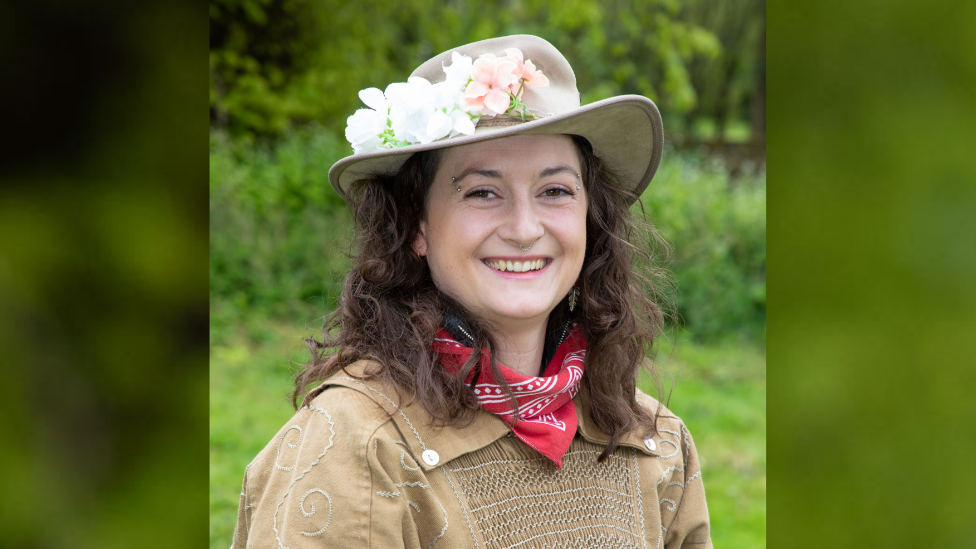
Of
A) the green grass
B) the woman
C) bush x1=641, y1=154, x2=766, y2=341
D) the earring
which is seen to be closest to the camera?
the woman

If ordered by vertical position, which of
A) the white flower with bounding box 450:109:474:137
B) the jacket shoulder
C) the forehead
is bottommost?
the jacket shoulder

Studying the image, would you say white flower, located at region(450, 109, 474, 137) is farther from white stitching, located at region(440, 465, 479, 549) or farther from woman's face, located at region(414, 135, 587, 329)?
white stitching, located at region(440, 465, 479, 549)

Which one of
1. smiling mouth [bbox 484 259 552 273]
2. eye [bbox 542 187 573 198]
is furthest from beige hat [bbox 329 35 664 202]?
smiling mouth [bbox 484 259 552 273]

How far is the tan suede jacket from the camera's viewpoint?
1.49 m

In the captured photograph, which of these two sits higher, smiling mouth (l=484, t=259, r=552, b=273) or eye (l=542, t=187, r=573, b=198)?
eye (l=542, t=187, r=573, b=198)

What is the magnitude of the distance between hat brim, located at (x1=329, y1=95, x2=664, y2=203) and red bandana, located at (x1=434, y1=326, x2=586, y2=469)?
1.34 ft

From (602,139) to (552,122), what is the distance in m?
0.29
